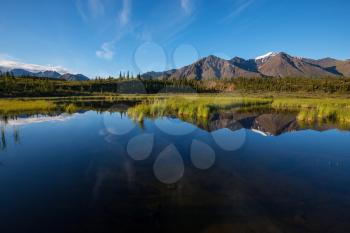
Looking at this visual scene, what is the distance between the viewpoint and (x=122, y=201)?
9.73 meters

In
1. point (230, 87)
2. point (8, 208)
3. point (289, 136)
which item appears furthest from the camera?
point (230, 87)

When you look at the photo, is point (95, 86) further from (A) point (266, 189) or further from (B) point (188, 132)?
(A) point (266, 189)

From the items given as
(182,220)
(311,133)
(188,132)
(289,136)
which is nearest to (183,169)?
(182,220)

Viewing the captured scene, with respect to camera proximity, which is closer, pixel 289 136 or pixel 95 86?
pixel 289 136

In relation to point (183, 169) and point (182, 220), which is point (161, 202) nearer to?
point (182, 220)

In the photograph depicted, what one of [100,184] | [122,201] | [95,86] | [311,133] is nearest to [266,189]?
[122,201]

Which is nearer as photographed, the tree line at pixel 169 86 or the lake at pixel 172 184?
the lake at pixel 172 184

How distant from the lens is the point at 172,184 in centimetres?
1148

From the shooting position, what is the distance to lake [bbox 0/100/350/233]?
27.3 ft

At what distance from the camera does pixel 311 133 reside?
2473cm

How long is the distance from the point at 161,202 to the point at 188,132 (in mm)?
14530

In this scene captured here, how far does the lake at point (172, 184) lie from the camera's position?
27.3 ft

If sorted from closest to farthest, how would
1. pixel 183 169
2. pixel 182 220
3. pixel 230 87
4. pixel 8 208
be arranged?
pixel 182 220 → pixel 8 208 → pixel 183 169 → pixel 230 87

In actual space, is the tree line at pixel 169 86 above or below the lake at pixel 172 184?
above
